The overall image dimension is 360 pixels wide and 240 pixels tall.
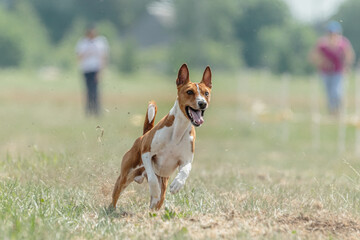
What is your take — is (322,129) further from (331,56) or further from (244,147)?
(244,147)

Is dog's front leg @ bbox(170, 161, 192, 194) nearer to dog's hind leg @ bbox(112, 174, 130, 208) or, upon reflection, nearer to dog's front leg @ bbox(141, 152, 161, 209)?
dog's front leg @ bbox(141, 152, 161, 209)

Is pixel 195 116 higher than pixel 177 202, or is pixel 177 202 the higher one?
pixel 195 116

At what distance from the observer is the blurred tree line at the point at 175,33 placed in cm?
1579

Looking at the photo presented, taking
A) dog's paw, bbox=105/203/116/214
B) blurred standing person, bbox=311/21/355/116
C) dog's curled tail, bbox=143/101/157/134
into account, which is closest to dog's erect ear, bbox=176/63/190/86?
dog's curled tail, bbox=143/101/157/134

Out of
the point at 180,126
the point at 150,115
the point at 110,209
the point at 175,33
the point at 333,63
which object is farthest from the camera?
the point at 175,33

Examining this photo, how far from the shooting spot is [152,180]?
18.5 ft

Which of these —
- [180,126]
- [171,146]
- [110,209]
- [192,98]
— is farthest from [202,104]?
[110,209]

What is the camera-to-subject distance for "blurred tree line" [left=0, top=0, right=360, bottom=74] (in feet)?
51.8

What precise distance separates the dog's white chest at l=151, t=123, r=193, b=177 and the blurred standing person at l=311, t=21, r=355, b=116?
10.8 m

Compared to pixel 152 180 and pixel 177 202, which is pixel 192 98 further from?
pixel 177 202

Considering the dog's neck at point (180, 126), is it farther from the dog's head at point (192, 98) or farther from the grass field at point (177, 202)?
the grass field at point (177, 202)

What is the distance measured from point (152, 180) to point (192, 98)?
730mm

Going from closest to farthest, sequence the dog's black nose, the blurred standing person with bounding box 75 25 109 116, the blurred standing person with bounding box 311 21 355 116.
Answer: the dog's black nose
the blurred standing person with bounding box 311 21 355 116
the blurred standing person with bounding box 75 25 109 116

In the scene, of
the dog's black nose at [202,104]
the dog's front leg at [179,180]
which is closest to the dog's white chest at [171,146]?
the dog's front leg at [179,180]
